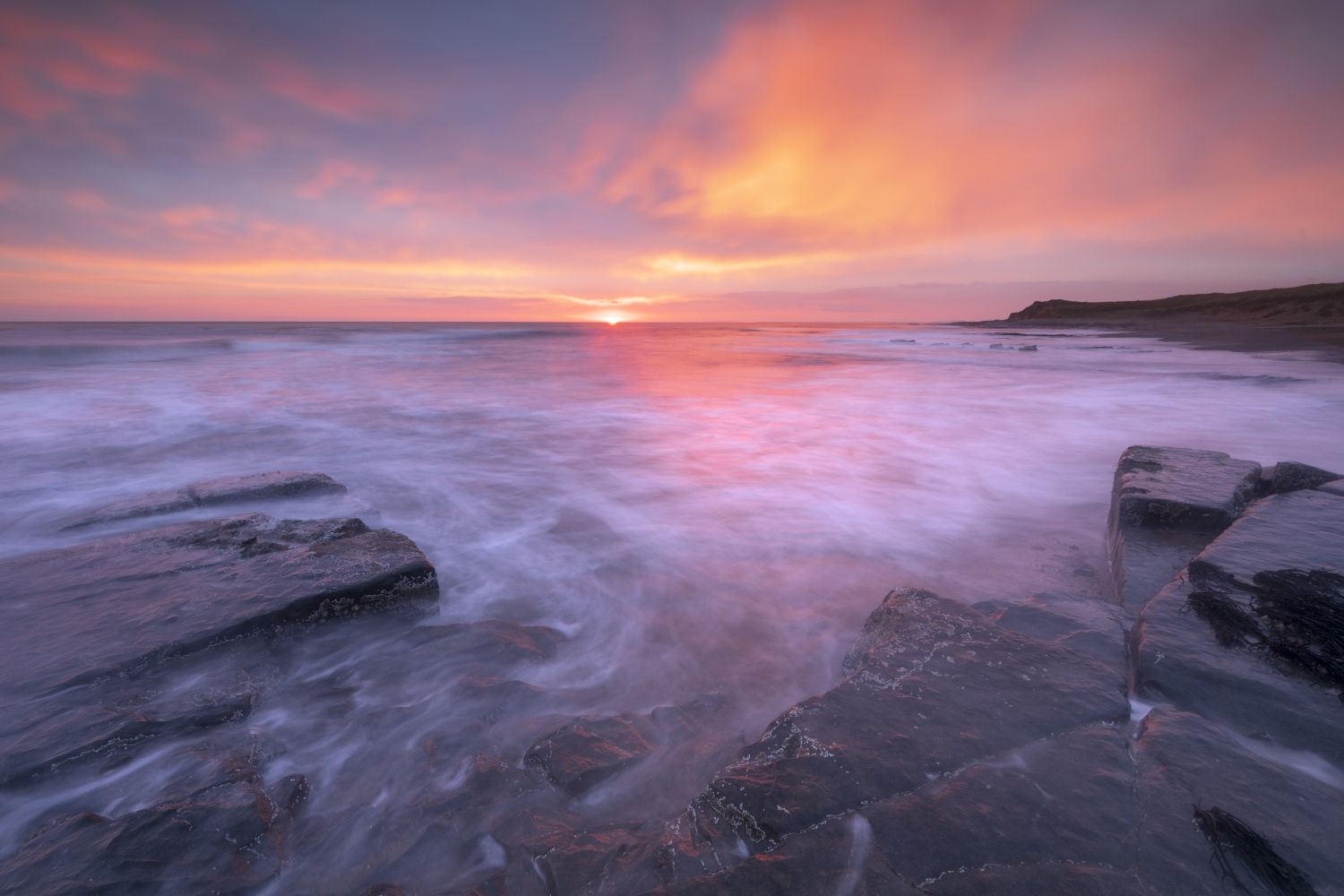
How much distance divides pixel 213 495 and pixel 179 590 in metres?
2.34

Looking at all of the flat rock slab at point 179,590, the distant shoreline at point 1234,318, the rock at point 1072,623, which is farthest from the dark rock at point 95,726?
the distant shoreline at point 1234,318

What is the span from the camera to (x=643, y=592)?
4.32 m

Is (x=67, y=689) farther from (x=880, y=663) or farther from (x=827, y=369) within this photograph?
(x=827, y=369)

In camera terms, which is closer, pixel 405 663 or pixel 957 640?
pixel 957 640

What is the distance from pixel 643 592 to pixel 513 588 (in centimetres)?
100

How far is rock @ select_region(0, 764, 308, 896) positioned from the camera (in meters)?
1.82

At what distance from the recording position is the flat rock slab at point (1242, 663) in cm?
202

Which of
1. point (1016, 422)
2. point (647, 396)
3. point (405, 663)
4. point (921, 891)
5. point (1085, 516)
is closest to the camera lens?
point (921, 891)

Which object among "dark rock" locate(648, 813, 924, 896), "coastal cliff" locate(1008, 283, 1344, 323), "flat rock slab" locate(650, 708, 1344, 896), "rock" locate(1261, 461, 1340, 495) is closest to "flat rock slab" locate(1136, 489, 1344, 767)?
"flat rock slab" locate(650, 708, 1344, 896)

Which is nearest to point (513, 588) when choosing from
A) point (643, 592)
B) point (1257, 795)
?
point (643, 592)

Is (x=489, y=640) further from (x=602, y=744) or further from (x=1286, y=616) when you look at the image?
(x=1286, y=616)

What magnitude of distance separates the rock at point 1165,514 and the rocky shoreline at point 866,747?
0.16ft

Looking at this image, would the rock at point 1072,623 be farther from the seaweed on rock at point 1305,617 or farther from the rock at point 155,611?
the rock at point 155,611

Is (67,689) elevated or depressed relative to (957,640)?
depressed
